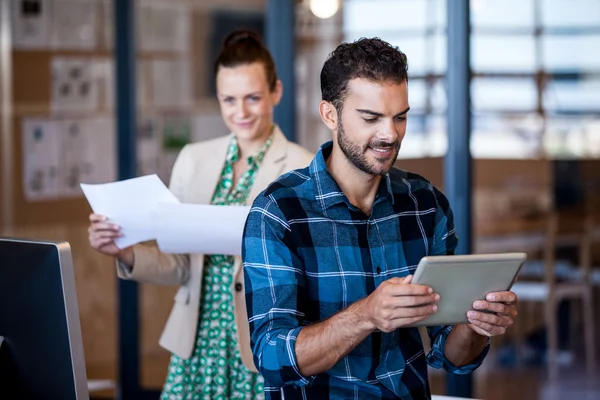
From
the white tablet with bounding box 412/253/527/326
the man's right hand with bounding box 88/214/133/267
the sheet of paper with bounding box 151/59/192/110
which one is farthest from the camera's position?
the sheet of paper with bounding box 151/59/192/110

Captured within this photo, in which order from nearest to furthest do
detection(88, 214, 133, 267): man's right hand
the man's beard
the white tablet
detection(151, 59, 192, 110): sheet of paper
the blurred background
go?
the white tablet, the man's beard, detection(88, 214, 133, 267): man's right hand, the blurred background, detection(151, 59, 192, 110): sheet of paper

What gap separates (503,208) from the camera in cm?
442

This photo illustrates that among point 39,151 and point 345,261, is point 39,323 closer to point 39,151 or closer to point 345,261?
point 345,261

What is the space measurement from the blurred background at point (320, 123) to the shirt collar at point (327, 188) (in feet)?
5.71

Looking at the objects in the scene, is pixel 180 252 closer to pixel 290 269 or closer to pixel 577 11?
pixel 290 269

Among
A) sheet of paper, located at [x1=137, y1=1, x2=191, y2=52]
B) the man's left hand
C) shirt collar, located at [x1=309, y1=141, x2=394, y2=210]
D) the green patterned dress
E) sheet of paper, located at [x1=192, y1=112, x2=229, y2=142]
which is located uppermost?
sheet of paper, located at [x1=137, y1=1, x2=191, y2=52]

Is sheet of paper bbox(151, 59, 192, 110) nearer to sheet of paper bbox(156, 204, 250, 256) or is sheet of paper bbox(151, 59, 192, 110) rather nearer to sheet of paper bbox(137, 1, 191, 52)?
sheet of paper bbox(137, 1, 191, 52)

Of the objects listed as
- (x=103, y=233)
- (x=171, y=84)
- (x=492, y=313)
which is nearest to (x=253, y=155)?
(x=103, y=233)

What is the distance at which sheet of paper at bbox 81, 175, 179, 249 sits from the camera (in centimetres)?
271

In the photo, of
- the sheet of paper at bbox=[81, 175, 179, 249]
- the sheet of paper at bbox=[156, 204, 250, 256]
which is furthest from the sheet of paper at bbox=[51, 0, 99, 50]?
the sheet of paper at bbox=[156, 204, 250, 256]

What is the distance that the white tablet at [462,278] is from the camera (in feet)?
5.79

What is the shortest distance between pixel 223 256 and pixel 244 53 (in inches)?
23.5

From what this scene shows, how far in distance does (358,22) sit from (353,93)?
2328 mm

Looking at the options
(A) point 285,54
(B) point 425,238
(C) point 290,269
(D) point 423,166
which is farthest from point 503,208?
(C) point 290,269
